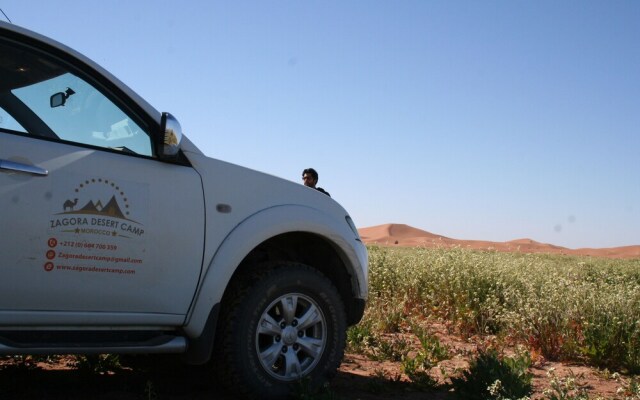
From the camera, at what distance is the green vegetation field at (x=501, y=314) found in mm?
5863

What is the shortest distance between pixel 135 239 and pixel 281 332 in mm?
1106

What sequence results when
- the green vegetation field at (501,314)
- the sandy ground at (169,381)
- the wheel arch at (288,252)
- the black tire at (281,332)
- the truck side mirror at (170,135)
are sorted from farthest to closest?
the green vegetation field at (501,314)
the sandy ground at (169,381)
the black tire at (281,332)
the wheel arch at (288,252)
the truck side mirror at (170,135)

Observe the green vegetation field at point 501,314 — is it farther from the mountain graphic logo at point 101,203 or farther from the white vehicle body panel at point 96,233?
the mountain graphic logo at point 101,203

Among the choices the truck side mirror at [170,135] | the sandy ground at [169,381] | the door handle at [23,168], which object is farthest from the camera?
the sandy ground at [169,381]

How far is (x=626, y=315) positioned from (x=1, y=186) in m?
5.37

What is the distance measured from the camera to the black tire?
388 cm

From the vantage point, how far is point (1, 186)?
3125mm

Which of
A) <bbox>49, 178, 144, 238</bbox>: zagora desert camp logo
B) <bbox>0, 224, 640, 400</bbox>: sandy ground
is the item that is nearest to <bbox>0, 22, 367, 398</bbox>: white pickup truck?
<bbox>49, 178, 144, 238</bbox>: zagora desert camp logo

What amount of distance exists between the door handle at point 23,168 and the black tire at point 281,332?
1334mm

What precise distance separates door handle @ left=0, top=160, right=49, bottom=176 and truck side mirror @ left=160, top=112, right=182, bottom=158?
658 mm

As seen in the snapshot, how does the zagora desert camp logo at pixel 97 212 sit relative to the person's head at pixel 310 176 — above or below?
below

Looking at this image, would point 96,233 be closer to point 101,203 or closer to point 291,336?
point 101,203

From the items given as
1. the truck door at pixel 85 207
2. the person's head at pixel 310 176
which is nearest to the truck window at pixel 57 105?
the truck door at pixel 85 207

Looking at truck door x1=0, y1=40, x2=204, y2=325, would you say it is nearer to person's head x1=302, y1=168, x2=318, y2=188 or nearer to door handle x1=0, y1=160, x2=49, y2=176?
door handle x1=0, y1=160, x2=49, y2=176
